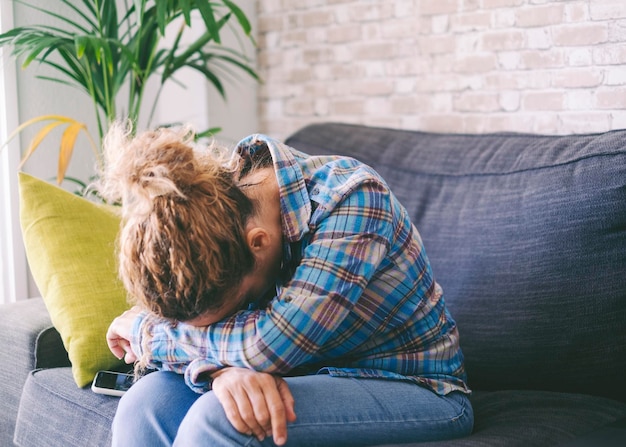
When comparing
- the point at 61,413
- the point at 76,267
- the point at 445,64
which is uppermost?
the point at 445,64

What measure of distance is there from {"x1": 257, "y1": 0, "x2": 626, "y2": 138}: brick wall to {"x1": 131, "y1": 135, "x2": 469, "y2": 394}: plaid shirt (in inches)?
41.2

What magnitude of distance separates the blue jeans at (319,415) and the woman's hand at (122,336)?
111 millimetres

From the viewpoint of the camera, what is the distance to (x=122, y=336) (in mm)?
1521

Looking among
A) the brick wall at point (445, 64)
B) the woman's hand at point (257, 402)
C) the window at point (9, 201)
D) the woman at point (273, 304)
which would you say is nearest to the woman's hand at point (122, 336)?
the woman at point (273, 304)

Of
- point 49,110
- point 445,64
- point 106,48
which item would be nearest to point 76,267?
point 106,48

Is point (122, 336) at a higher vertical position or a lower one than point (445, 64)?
lower

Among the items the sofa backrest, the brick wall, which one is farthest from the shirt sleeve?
the brick wall

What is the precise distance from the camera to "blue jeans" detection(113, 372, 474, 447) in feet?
4.04

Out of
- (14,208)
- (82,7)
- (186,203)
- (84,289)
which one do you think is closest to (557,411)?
(186,203)

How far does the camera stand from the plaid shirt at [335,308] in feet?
4.19

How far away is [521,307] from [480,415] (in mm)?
267

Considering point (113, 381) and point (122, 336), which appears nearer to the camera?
point (122, 336)

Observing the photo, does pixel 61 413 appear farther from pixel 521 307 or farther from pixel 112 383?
pixel 521 307

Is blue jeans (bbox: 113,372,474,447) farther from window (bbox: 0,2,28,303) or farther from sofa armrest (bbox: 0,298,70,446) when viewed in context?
window (bbox: 0,2,28,303)
